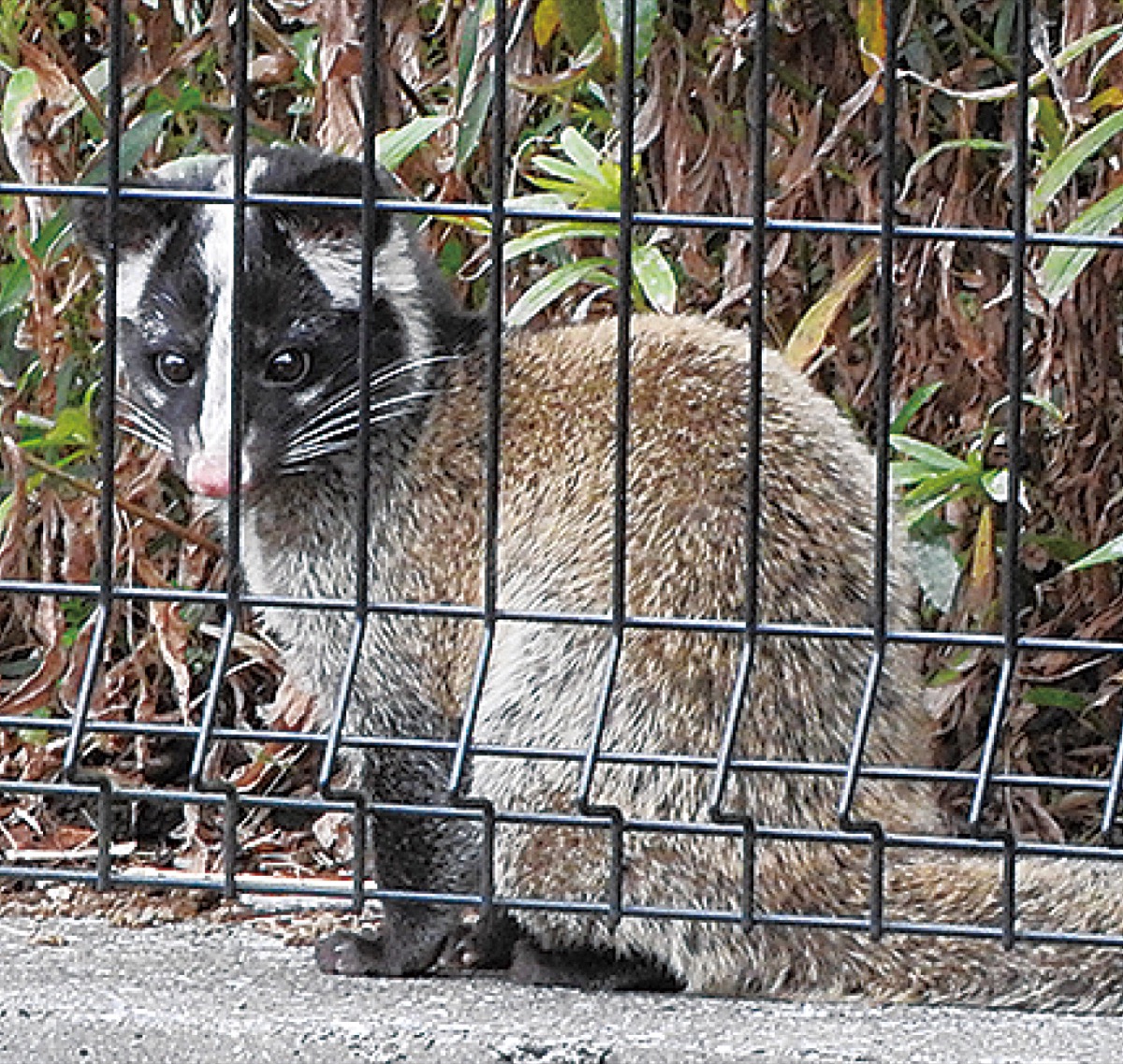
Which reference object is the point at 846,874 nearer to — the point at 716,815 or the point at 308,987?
the point at 716,815

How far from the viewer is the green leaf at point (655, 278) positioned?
4535 mm

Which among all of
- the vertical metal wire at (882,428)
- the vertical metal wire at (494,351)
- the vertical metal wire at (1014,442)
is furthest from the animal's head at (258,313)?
the vertical metal wire at (1014,442)

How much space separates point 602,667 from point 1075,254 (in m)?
0.92

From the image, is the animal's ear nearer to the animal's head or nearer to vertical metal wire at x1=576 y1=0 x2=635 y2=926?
the animal's head

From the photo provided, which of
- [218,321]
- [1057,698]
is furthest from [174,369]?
[1057,698]

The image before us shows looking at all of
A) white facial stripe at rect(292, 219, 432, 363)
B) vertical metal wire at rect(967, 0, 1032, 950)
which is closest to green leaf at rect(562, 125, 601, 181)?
white facial stripe at rect(292, 219, 432, 363)

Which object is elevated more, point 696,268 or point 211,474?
point 696,268

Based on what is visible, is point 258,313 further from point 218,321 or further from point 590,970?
point 590,970

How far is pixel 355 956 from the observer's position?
4215mm

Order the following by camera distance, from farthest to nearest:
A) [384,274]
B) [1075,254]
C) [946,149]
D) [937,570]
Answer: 1. [946,149]
2. [937,570]
3. [384,274]
4. [1075,254]

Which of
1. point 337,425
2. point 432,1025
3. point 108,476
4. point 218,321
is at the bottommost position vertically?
point 432,1025

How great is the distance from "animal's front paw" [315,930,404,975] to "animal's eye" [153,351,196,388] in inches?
35.3

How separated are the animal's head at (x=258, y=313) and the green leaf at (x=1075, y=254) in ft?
3.17

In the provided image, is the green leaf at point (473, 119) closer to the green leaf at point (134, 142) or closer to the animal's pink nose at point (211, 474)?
the green leaf at point (134, 142)
